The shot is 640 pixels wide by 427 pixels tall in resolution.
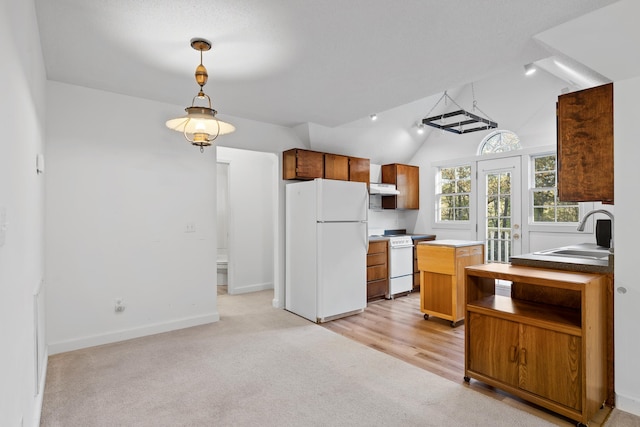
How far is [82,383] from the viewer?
2498 millimetres

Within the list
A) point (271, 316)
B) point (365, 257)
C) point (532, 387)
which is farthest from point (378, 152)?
point (532, 387)

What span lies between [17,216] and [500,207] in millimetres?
5581

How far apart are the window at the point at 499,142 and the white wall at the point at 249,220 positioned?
344cm

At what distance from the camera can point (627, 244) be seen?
7.02 ft

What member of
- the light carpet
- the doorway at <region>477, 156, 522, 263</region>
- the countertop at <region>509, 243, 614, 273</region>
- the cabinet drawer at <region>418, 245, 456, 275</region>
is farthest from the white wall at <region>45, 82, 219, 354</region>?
the doorway at <region>477, 156, 522, 263</region>

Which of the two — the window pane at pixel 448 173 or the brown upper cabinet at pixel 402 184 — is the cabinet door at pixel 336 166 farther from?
the window pane at pixel 448 173

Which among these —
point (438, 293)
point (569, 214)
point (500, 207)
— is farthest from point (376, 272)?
point (569, 214)

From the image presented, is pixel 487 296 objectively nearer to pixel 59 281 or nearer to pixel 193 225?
pixel 193 225

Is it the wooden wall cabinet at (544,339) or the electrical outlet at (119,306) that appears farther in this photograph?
the electrical outlet at (119,306)

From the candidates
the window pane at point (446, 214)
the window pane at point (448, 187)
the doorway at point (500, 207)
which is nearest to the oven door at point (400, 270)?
the window pane at point (446, 214)

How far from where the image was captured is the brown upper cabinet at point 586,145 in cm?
222

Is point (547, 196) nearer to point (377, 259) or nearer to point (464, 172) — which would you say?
point (464, 172)

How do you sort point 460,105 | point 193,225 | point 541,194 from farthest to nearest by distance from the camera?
point 460,105 → point 541,194 → point 193,225

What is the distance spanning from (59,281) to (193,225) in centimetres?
129
